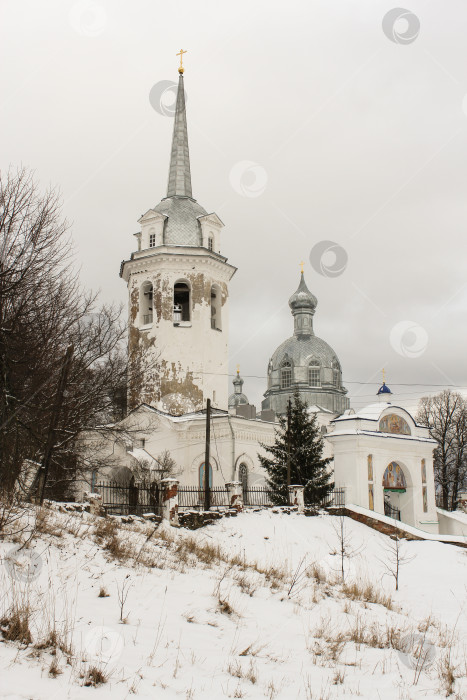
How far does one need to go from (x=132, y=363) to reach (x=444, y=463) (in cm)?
2753

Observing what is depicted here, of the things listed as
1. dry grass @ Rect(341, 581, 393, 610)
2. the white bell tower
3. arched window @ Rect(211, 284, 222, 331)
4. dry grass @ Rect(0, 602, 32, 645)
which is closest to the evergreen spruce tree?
the white bell tower

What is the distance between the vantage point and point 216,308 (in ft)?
111

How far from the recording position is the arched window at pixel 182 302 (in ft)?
109

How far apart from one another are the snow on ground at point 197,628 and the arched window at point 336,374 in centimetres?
4557

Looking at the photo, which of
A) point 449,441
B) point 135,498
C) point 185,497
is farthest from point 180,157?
point 449,441

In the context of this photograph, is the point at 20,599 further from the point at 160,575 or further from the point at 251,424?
the point at 251,424

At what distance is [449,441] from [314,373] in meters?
16.0

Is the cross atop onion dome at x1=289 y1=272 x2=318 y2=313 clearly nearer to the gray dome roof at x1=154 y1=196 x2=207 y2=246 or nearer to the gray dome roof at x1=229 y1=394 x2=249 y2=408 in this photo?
the gray dome roof at x1=229 y1=394 x2=249 y2=408

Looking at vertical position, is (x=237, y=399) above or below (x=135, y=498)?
above

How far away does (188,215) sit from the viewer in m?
34.3

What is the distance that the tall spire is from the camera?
35.7m

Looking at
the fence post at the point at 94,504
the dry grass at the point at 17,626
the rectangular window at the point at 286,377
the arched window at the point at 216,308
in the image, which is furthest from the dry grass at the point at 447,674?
the rectangular window at the point at 286,377

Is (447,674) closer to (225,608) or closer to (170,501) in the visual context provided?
(225,608)

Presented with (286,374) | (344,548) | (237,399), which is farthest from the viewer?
(237,399)
